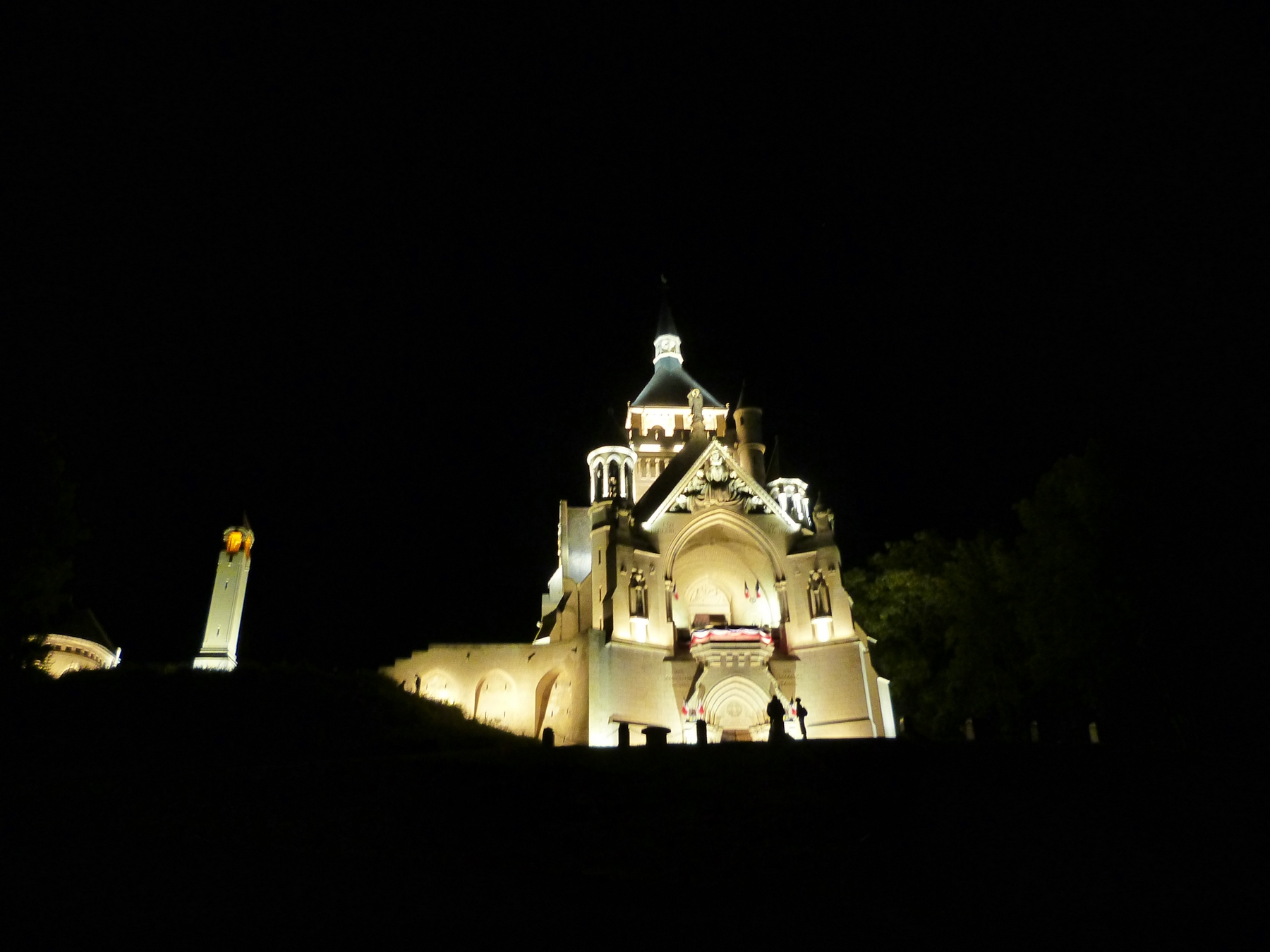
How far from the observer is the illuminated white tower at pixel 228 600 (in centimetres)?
4016

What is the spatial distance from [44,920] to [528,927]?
5.49m

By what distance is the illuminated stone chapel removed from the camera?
1353 inches

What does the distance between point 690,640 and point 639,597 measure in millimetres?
2886

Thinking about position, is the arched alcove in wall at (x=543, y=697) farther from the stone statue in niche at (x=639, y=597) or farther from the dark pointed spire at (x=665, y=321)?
the dark pointed spire at (x=665, y=321)

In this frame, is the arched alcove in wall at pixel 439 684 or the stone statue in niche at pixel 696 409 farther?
the stone statue in niche at pixel 696 409

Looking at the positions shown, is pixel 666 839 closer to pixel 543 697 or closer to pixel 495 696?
pixel 543 697

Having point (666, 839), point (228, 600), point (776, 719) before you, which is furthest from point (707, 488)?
point (666, 839)

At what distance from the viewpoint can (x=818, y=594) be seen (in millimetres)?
37375

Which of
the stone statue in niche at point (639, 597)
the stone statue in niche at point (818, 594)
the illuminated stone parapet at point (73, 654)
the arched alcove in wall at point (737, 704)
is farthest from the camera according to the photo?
the illuminated stone parapet at point (73, 654)

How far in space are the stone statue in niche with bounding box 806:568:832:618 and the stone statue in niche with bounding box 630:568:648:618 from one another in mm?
7263

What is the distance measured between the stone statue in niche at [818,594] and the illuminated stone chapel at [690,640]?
62 mm

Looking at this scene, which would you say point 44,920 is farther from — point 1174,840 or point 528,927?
point 1174,840

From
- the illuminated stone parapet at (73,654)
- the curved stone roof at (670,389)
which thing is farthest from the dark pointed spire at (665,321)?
the illuminated stone parapet at (73,654)

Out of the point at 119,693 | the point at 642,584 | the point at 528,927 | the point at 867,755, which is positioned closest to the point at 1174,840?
the point at 867,755
